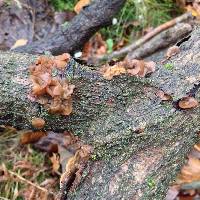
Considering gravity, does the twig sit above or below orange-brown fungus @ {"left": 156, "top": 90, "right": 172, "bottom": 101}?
below

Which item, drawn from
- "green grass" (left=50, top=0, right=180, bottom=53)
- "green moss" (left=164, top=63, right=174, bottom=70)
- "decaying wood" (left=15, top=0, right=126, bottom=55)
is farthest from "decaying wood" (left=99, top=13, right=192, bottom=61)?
"green moss" (left=164, top=63, right=174, bottom=70)

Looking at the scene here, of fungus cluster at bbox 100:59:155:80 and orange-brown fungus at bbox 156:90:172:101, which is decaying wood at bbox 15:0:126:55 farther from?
orange-brown fungus at bbox 156:90:172:101

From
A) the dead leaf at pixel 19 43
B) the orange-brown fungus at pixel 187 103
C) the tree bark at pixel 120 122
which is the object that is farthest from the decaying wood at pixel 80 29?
the orange-brown fungus at pixel 187 103

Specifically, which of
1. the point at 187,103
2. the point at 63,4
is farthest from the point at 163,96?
the point at 63,4

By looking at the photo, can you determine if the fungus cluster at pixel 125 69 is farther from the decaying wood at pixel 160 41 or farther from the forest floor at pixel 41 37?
the decaying wood at pixel 160 41

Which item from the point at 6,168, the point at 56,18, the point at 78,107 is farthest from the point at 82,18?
the point at 6,168

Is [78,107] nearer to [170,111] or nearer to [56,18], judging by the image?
[170,111]
